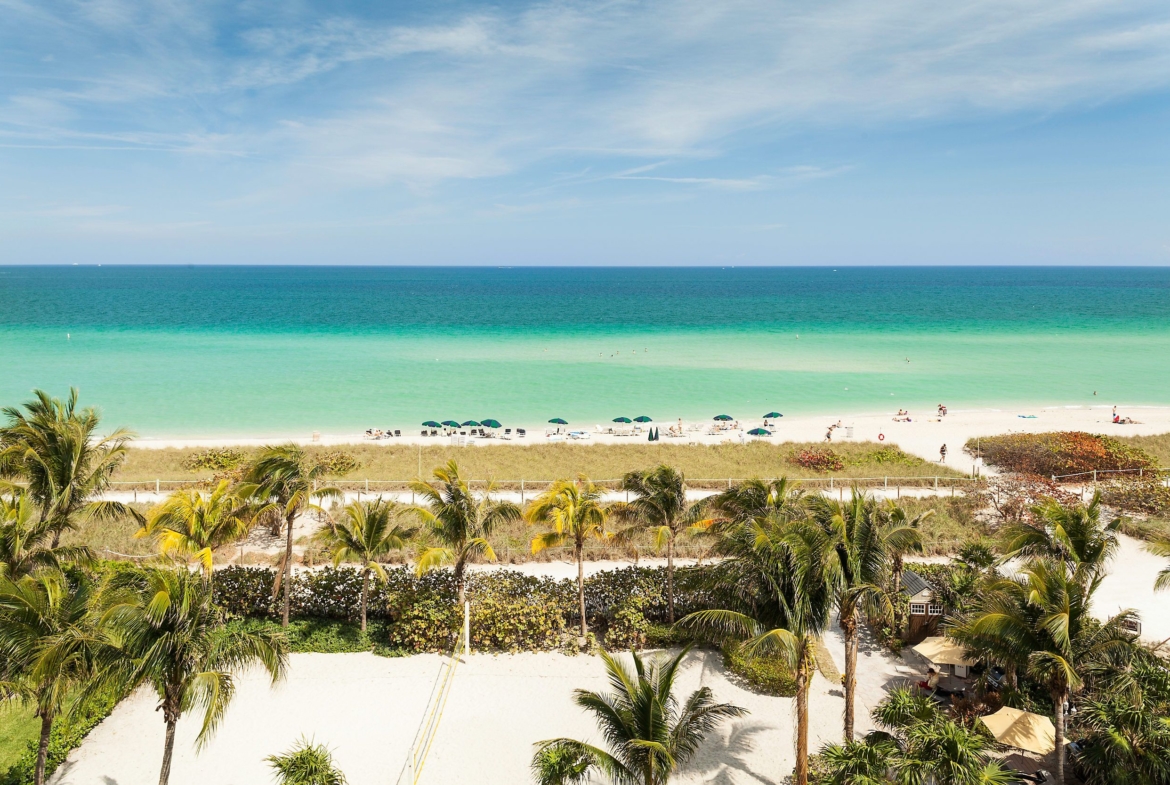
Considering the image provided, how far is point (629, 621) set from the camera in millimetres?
16734

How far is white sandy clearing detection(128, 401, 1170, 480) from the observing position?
35.9m

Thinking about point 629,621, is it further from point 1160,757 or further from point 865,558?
point 1160,757

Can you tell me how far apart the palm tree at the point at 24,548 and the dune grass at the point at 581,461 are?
14325 millimetres

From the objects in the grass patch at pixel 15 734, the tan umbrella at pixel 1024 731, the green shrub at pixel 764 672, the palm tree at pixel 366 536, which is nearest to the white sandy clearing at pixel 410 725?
the green shrub at pixel 764 672

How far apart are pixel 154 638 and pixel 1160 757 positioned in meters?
13.3

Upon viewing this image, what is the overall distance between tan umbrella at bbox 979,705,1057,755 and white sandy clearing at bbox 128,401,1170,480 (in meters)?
21.6

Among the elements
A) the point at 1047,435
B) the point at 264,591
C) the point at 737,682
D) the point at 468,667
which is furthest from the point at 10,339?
the point at 1047,435

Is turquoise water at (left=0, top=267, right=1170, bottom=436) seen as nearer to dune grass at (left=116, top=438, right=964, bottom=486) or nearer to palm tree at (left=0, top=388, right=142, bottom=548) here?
dune grass at (left=116, top=438, right=964, bottom=486)

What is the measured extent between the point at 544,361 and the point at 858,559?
175 feet

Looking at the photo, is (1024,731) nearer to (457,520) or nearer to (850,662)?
(850,662)

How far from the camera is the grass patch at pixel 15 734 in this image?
12273mm

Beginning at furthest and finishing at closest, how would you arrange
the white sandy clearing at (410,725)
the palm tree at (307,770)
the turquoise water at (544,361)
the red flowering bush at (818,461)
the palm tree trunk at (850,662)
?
the turquoise water at (544,361) < the red flowering bush at (818,461) < the white sandy clearing at (410,725) < the palm tree trunk at (850,662) < the palm tree at (307,770)

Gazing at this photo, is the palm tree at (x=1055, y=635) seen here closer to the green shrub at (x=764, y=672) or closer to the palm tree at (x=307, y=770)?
the green shrub at (x=764, y=672)

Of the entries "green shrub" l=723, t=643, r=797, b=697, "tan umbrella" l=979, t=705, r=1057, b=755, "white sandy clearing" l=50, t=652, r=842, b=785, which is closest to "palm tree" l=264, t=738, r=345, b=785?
"white sandy clearing" l=50, t=652, r=842, b=785
